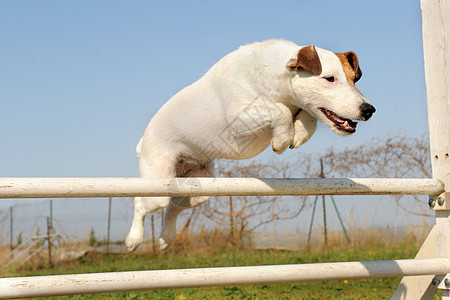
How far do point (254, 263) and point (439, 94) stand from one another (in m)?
5.19

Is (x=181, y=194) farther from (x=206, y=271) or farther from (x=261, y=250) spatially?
(x=261, y=250)

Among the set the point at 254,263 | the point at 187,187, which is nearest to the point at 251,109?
the point at 187,187

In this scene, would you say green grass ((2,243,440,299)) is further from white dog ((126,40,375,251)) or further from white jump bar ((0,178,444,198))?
white jump bar ((0,178,444,198))

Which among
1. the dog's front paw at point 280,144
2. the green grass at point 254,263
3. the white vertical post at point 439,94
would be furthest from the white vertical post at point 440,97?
the green grass at point 254,263

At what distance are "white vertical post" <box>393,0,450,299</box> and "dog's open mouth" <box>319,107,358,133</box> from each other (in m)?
0.67

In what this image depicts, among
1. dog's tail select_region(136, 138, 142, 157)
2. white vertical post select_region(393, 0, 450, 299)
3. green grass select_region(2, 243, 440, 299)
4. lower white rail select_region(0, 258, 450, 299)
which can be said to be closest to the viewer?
lower white rail select_region(0, 258, 450, 299)

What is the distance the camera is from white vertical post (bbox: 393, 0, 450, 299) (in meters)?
2.66

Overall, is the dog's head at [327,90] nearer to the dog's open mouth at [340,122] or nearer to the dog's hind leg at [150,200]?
the dog's open mouth at [340,122]

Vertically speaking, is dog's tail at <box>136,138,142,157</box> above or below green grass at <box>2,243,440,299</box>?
above

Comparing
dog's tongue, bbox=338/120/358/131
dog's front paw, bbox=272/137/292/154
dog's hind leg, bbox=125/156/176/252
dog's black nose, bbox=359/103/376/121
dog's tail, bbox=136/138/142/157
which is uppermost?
dog's black nose, bbox=359/103/376/121

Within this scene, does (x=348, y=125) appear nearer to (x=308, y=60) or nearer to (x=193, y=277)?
(x=308, y=60)

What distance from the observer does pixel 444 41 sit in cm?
268

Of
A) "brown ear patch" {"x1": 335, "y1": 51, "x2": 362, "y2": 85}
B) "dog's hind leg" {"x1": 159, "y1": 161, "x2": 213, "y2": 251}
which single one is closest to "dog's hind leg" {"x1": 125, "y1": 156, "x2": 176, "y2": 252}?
"dog's hind leg" {"x1": 159, "y1": 161, "x2": 213, "y2": 251}

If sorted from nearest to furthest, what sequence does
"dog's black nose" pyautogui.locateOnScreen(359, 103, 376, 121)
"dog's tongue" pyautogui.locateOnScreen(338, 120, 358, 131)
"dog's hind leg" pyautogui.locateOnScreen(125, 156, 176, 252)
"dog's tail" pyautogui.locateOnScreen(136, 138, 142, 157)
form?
"dog's black nose" pyautogui.locateOnScreen(359, 103, 376, 121) → "dog's tongue" pyautogui.locateOnScreen(338, 120, 358, 131) → "dog's hind leg" pyautogui.locateOnScreen(125, 156, 176, 252) → "dog's tail" pyautogui.locateOnScreen(136, 138, 142, 157)
